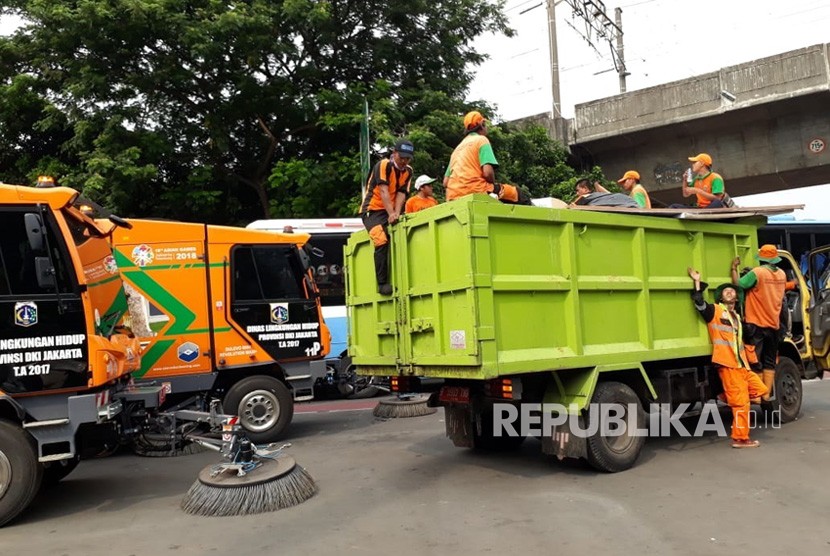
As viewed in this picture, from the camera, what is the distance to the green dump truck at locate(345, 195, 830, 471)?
17.0 ft

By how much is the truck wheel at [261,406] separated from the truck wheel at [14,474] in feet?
10.5

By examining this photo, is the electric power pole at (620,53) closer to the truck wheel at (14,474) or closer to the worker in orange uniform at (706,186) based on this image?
the worker in orange uniform at (706,186)

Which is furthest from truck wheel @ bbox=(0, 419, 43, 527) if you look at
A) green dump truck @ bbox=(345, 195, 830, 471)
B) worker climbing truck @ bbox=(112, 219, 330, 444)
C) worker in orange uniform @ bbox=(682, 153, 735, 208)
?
worker in orange uniform @ bbox=(682, 153, 735, 208)

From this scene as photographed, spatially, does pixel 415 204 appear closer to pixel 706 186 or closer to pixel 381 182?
pixel 381 182

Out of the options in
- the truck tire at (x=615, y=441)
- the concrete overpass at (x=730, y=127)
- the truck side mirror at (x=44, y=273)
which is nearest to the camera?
the truck side mirror at (x=44, y=273)

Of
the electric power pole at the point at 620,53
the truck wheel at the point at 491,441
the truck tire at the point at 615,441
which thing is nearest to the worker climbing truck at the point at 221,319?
the truck wheel at the point at 491,441

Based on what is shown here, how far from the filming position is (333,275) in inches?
498

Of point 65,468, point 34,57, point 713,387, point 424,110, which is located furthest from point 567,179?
point 65,468

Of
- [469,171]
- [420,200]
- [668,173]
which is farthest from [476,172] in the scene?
[668,173]

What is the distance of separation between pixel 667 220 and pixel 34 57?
498 inches

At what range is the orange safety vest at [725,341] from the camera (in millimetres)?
6656

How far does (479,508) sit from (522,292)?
167 centimetres

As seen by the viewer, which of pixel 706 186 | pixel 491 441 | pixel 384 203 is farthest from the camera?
pixel 706 186

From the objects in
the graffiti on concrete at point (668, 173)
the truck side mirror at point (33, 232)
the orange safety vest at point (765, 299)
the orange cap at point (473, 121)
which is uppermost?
the graffiti on concrete at point (668, 173)
